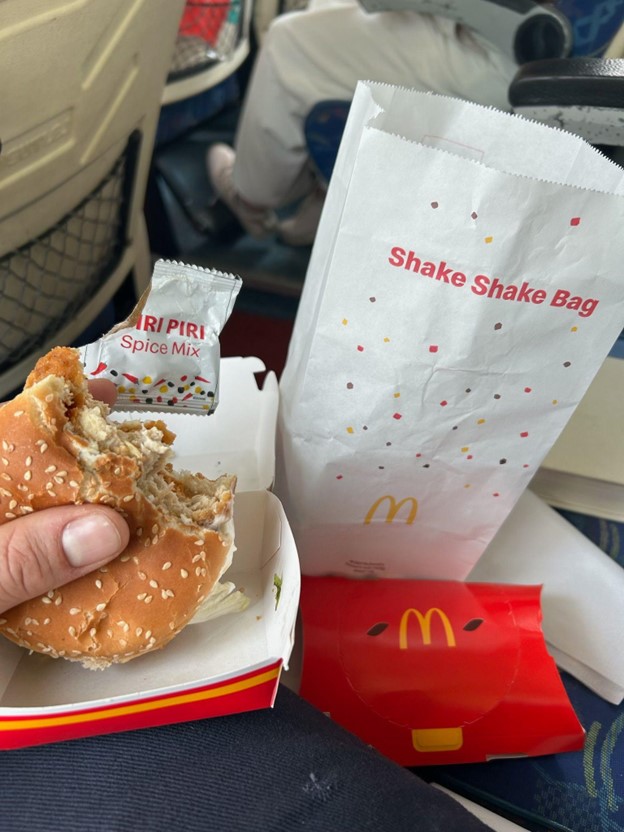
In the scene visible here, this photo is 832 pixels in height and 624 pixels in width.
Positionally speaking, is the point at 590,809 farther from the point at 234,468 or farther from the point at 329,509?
the point at 234,468

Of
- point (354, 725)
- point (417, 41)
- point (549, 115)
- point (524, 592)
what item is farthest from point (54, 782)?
point (417, 41)

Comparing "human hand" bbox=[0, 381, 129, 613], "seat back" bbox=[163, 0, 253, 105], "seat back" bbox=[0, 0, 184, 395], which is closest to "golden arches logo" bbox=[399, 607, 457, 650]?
"human hand" bbox=[0, 381, 129, 613]

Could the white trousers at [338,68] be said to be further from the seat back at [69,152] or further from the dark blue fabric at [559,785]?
the dark blue fabric at [559,785]

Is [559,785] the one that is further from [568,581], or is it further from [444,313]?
[444,313]

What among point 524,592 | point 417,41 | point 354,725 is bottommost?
point 354,725

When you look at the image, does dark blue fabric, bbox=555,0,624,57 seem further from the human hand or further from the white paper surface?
the human hand

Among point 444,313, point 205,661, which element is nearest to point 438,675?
point 205,661
